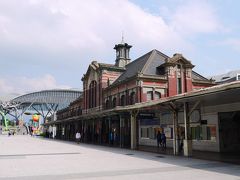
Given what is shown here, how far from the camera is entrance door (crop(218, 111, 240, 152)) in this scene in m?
21.6

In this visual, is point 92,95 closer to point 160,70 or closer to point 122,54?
point 122,54

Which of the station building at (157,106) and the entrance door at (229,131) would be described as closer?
the station building at (157,106)

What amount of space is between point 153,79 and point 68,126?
28.9m

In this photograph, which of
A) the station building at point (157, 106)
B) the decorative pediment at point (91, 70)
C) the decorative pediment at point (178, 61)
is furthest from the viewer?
the decorative pediment at point (91, 70)

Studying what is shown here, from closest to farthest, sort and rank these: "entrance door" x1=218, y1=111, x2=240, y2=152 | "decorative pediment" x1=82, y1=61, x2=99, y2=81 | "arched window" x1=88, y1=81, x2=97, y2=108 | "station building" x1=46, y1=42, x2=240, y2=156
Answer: "station building" x1=46, y1=42, x2=240, y2=156, "entrance door" x1=218, y1=111, x2=240, y2=152, "decorative pediment" x1=82, y1=61, x2=99, y2=81, "arched window" x1=88, y1=81, x2=97, y2=108

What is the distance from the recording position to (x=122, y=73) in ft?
136

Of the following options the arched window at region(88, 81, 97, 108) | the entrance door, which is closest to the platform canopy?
the arched window at region(88, 81, 97, 108)

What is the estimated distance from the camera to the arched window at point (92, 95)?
4459 centimetres

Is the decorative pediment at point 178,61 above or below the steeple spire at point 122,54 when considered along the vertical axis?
below

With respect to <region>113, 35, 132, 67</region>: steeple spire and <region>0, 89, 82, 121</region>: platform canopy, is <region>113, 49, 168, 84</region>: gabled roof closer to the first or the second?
<region>113, 35, 132, 67</region>: steeple spire

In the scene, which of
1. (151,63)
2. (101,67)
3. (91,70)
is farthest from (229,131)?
(91,70)

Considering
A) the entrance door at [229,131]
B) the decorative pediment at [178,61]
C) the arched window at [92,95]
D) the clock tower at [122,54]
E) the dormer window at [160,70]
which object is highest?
the clock tower at [122,54]

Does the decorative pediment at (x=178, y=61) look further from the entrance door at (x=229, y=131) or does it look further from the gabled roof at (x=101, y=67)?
the entrance door at (x=229, y=131)

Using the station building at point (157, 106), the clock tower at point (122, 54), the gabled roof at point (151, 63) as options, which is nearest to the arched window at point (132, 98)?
the station building at point (157, 106)
